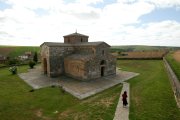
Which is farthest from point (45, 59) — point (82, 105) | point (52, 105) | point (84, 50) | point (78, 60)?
point (82, 105)

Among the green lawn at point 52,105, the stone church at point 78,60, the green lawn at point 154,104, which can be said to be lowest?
the green lawn at point 52,105

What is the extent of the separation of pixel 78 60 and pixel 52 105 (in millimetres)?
11330

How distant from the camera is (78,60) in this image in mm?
25984

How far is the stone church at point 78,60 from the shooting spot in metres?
25.6

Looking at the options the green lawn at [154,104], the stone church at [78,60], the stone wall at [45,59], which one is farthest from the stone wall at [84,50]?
the green lawn at [154,104]

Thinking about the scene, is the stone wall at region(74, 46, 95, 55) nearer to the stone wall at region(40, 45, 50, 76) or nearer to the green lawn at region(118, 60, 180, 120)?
the stone wall at region(40, 45, 50, 76)

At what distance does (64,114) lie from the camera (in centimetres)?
1367

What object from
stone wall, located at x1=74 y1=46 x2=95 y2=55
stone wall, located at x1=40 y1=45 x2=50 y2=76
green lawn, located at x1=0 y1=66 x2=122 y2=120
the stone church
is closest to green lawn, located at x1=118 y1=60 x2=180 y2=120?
green lawn, located at x1=0 y1=66 x2=122 y2=120

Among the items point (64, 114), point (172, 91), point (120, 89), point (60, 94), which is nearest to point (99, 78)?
point (120, 89)

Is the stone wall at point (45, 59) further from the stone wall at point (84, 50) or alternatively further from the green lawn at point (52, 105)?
the green lawn at point (52, 105)

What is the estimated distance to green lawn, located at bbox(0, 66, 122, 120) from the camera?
13.3 metres

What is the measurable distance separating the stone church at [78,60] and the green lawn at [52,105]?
6.24 m

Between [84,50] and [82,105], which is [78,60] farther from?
[82,105]

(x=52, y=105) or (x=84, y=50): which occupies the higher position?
(x=84, y=50)
